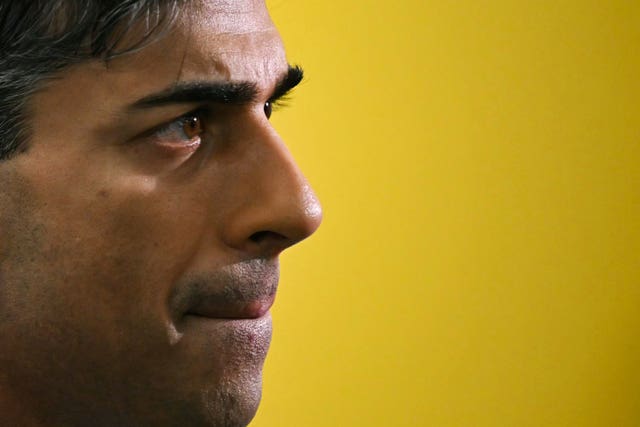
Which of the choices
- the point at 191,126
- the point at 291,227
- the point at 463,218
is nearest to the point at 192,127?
the point at 191,126

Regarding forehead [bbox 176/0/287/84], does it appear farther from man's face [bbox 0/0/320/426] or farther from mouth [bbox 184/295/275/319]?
mouth [bbox 184/295/275/319]

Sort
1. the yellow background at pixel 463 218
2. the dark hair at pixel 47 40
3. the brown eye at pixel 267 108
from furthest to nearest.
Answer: the yellow background at pixel 463 218 < the brown eye at pixel 267 108 < the dark hair at pixel 47 40

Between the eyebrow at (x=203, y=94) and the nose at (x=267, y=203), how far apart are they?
29 mm

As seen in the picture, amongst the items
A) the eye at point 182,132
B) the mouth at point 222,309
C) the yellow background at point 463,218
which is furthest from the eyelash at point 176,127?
the yellow background at point 463,218

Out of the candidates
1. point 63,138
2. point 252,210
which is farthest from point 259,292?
point 63,138

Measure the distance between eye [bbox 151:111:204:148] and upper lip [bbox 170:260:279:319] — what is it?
95 mm

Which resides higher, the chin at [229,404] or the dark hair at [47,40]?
the dark hair at [47,40]

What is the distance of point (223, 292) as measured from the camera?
740 mm

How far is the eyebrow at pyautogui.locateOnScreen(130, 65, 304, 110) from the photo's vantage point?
0.74m

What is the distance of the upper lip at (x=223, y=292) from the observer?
2.43ft

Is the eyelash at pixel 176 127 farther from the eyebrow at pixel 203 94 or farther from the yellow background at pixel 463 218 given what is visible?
the yellow background at pixel 463 218

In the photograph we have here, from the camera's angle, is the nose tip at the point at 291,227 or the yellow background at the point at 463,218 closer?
the nose tip at the point at 291,227

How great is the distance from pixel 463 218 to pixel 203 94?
103 cm

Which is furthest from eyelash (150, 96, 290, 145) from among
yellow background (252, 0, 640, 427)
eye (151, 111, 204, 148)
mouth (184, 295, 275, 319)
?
yellow background (252, 0, 640, 427)
